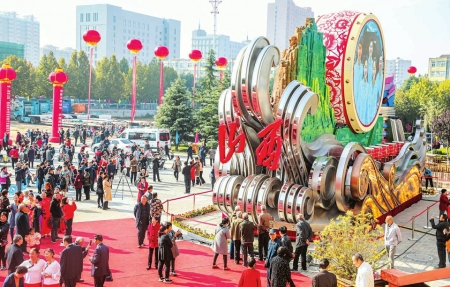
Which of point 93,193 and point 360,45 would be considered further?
point 93,193

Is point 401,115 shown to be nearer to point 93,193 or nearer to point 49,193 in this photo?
point 93,193

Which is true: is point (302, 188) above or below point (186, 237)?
above

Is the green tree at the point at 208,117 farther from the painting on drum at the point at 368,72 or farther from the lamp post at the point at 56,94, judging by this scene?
the painting on drum at the point at 368,72

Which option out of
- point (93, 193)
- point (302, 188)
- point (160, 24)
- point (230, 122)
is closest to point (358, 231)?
point (302, 188)

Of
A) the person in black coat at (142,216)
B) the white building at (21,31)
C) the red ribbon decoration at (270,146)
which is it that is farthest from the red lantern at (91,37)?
the white building at (21,31)

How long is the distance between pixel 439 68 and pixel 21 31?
457ft

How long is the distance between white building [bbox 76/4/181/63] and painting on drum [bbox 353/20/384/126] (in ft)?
404

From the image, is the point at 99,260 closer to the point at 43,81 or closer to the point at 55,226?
the point at 55,226

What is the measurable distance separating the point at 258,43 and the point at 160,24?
481 ft

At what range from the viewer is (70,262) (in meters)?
10.5

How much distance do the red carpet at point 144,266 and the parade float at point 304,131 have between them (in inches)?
94.2

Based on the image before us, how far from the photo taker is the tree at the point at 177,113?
42.2 metres

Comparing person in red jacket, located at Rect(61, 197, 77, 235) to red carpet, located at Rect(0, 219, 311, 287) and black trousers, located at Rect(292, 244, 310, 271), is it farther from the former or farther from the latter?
black trousers, located at Rect(292, 244, 310, 271)

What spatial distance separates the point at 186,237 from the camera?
16.5m
